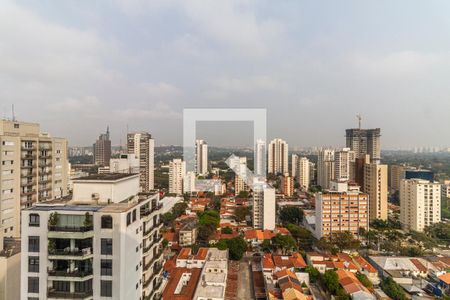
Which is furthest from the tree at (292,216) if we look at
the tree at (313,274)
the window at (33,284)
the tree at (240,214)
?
the window at (33,284)

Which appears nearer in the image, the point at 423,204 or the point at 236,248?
the point at 236,248

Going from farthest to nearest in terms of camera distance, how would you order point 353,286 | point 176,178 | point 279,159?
point 279,159, point 176,178, point 353,286

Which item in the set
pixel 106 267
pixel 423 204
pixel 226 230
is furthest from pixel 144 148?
pixel 106 267

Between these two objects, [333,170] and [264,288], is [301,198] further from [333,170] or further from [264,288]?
[264,288]

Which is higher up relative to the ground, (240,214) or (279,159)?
(279,159)

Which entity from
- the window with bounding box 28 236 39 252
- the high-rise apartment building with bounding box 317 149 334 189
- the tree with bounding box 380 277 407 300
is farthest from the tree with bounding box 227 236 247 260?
the high-rise apartment building with bounding box 317 149 334 189

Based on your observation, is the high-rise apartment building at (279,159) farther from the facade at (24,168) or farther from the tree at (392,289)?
the facade at (24,168)

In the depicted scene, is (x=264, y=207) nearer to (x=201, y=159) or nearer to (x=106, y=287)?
(x=201, y=159)
